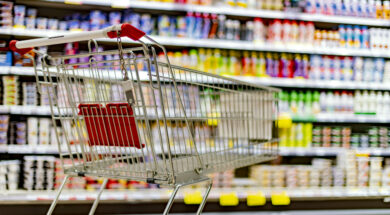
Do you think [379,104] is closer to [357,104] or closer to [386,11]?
[357,104]

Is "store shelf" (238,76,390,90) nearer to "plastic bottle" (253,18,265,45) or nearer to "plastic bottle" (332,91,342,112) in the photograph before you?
"plastic bottle" (332,91,342,112)

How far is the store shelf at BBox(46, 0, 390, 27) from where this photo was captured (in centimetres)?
312

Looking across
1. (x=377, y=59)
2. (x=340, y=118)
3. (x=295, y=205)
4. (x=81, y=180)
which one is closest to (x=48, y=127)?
(x=81, y=180)

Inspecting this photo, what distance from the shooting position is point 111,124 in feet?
5.07

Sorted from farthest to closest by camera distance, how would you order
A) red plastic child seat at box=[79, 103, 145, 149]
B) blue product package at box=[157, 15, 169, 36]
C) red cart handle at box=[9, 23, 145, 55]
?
1. blue product package at box=[157, 15, 169, 36]
2. red plastic child seat at box=[79, 103, 145, 149]
3. red cart handle at box=[9, 23, 145, 55]

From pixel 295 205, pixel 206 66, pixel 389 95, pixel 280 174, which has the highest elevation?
pixel 206 66

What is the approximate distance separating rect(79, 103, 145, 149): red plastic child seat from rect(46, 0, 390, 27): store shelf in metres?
1.72

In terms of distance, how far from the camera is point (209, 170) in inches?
63.9

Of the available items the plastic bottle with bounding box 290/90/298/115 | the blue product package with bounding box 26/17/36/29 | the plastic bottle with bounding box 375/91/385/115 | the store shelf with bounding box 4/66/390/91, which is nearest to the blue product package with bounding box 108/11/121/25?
the blue product package with bounding box 26/17/36/29

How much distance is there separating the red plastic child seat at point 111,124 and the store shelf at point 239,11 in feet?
5.65

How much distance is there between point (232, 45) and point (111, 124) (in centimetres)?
193

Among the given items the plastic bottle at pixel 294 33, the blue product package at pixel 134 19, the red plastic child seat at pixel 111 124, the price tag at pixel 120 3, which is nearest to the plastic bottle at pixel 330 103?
the plastic bottle at pixel 294 33

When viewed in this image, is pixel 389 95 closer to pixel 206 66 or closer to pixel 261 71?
pixel 261 71

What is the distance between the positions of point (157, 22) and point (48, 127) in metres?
1.23
